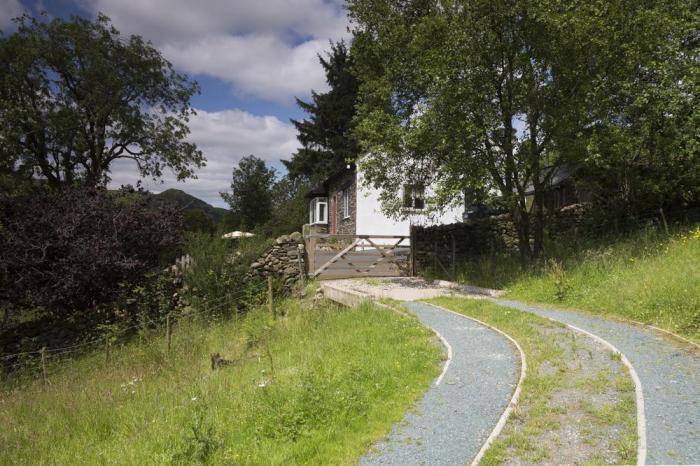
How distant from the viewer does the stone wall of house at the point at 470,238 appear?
56.9ft

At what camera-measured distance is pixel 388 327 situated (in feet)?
27.8

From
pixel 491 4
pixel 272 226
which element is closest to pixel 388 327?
pixel 491 4

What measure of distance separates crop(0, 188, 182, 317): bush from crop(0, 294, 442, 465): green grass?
4.00 m

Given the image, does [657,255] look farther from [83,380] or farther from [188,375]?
[83,380]

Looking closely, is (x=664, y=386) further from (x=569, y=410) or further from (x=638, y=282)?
(x=638, y=282)

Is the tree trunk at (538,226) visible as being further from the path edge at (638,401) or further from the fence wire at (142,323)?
the fence wire at (142,323)

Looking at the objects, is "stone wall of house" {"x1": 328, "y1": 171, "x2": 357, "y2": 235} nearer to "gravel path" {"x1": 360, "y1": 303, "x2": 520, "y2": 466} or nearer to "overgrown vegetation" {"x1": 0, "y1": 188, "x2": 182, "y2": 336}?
"overgrown vegetation" {"x1": 0, "y1": 188, "x2": 182, "y2": 336}

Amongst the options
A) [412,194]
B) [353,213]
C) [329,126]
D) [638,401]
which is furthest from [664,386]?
[329,126]

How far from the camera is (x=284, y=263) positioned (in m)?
15.7

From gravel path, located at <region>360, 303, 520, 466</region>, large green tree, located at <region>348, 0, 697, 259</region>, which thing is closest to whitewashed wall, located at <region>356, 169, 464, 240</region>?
large green tree, located at <region>348, 0, 697, 259</region>

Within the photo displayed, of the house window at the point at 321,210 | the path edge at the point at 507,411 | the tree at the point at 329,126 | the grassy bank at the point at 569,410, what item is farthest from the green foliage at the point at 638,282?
the tree at the point at 329,126

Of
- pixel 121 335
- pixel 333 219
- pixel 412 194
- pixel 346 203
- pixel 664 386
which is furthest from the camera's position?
pixel 333 219

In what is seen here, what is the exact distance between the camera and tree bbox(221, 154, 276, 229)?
5247 centimetres

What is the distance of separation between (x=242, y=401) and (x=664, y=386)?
505 centimetres
